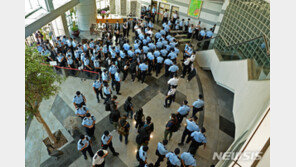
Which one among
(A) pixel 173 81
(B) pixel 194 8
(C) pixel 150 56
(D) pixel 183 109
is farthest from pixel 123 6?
(D) pixel 183 109

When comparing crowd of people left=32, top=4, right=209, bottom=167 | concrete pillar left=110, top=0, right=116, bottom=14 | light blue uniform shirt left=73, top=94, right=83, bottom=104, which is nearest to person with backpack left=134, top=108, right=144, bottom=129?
crowd of people left=32, top=4, right=209, bottom=167

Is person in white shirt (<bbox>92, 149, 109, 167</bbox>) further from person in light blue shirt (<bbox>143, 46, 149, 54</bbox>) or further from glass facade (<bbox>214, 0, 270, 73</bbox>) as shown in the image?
person in light blue shirt (<bbox>143, 46, 149, 54</bbox>)

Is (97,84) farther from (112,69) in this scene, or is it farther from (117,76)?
(112,69)

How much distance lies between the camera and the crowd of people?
5.47m

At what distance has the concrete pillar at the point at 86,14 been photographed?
45.2ft

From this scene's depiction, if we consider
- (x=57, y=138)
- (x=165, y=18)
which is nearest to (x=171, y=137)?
(x=57, y=138)

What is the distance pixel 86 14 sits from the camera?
46.7 feet

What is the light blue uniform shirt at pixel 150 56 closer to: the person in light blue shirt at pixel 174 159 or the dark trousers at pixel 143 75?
the dark trousers at pixel 143 75

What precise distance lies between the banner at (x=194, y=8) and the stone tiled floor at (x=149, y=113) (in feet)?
20.5

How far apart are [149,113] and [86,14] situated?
34.6 ft

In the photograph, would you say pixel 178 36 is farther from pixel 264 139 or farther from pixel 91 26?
pixel 264 139

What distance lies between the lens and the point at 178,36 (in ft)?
45.8

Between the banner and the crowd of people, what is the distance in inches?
85.4

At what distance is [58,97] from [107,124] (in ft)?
10.1
